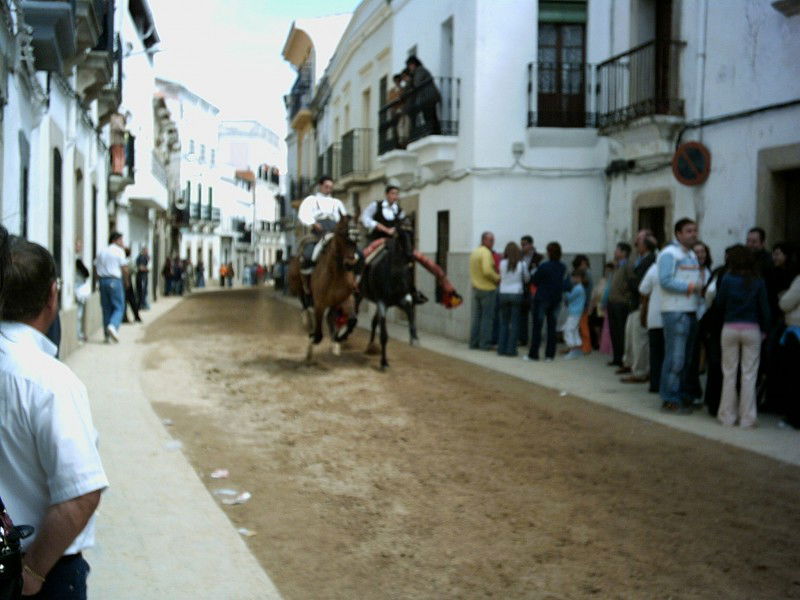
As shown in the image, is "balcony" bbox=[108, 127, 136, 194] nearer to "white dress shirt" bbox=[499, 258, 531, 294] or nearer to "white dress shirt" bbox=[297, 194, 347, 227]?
"white dress shirt" bbox=[297, 194, 347, 227]

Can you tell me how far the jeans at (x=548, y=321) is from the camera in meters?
14.0

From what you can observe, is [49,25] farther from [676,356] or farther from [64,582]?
[64,582]

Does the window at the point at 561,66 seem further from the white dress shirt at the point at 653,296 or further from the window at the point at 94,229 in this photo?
the window at the point at 94,229

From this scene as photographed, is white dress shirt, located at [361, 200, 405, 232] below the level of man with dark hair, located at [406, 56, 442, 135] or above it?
below

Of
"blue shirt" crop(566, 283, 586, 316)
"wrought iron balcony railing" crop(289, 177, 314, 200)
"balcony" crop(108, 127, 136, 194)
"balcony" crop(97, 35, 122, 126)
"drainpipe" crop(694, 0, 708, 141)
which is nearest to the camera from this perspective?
"drainpipe" crop(694, 0, 708, 141)

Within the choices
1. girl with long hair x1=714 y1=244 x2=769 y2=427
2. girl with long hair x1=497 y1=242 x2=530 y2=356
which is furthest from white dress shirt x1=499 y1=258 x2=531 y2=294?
girl with long hair x1=714 y1=244 x2=769 y2=427

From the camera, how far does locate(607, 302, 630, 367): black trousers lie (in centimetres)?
1274

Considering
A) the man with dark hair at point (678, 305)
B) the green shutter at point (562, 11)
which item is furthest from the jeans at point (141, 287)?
the man with dark hair at point (678, 305)

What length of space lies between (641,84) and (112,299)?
30.2 ft

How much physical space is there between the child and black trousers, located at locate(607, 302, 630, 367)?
1.59 meters

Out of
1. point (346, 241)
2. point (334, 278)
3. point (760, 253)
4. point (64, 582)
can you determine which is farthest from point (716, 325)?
point (64, 582)

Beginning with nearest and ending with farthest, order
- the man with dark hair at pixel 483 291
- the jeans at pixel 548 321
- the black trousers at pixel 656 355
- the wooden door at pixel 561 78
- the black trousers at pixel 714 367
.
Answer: the black trousers at pixel 714 367 < the black trousers at pixel 656 355 < the jeans at pixel 548 321 < the man with dark hair at pixel 483 291 < the wooden door at pixel 561 78

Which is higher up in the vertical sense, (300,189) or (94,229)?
(300,189)

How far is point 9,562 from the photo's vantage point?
1959 mm
